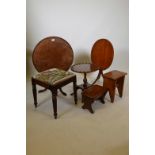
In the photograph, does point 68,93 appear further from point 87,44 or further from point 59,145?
point 59,145

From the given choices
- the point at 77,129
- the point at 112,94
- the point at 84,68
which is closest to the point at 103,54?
the point at 84,68

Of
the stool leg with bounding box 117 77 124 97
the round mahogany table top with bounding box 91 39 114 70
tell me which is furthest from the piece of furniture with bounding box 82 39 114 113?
the stool leg with bounding box 117 77 124 97

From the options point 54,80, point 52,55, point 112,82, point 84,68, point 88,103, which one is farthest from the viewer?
point 52,55

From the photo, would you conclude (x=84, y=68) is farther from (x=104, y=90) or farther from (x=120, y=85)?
(x=120, y=85)

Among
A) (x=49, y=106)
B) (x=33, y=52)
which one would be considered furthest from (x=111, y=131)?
(x=33, y=52)

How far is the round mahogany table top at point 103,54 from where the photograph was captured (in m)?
3.44

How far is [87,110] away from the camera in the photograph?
320cm

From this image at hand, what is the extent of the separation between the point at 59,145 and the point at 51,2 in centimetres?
220

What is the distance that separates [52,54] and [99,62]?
69 centimetres

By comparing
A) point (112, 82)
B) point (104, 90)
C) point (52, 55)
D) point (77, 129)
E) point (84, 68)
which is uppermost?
point (52, 55)

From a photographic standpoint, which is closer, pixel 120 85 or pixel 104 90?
pixel 104 90

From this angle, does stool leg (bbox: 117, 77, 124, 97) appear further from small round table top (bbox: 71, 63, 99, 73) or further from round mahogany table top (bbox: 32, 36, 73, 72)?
round mahogany table top (bbox: 32, 36, 73, 72)

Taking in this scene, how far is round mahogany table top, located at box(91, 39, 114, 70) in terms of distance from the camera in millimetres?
3441

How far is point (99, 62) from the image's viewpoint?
3.59 m
